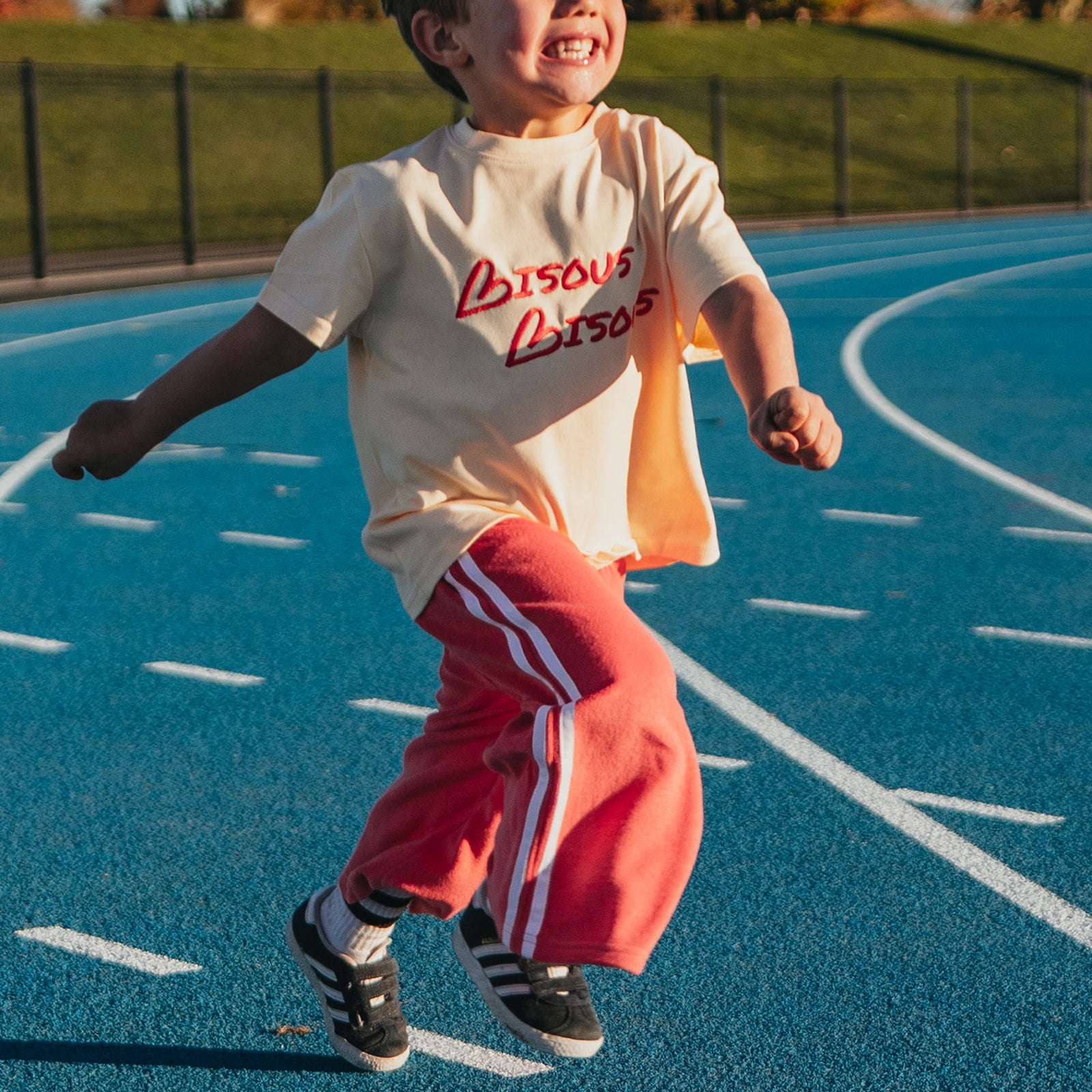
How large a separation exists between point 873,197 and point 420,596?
111 ft

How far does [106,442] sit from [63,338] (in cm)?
1318

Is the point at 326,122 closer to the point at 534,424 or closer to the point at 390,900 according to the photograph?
the point at 390,900

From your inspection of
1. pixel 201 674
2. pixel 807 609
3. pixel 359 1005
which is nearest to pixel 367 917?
pixel 359 1005

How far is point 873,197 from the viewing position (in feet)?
114

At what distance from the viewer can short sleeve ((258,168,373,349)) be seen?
260 cm

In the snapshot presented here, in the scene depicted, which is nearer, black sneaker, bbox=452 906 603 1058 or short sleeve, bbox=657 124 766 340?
short sleeve, bbox=657 124 766 340

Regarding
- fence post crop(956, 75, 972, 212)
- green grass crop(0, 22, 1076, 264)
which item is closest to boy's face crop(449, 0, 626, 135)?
green grass crop(0, 22, 1076, 264)

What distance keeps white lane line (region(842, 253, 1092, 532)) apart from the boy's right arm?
577cm

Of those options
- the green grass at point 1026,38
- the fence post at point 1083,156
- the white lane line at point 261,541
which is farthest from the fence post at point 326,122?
the green grass at point 1026,38

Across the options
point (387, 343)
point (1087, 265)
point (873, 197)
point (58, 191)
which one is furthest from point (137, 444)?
point (873, 197)

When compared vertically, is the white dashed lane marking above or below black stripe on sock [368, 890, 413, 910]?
below

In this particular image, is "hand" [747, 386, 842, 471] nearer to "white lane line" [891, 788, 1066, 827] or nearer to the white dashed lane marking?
"white lane line" [891, 788, 1066, 827]

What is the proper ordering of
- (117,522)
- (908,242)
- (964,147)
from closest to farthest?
1. (117,522)
2. (908,242)
3. (964,147)

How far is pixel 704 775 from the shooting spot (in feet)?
14.8
